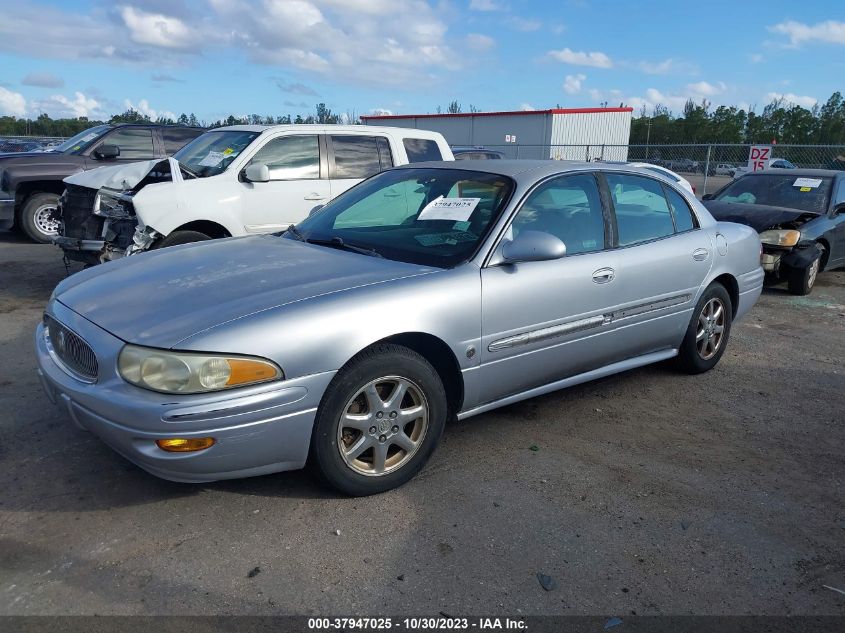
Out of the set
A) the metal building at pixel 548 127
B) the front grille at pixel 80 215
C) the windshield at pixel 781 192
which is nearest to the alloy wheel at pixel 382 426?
the front grille at pixel 80 215

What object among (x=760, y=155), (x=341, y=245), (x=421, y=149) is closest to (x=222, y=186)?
(x=421, y=149)

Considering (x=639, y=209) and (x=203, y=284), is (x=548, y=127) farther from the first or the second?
(x=203, y=284)

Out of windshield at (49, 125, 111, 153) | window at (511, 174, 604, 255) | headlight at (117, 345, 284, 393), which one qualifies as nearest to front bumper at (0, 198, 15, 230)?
windshield at (49, 125, 111, 153)

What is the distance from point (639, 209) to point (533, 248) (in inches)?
54.5

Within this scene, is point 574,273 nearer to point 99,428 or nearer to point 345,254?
point 345,254

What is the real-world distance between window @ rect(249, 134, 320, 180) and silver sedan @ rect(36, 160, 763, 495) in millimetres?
2784

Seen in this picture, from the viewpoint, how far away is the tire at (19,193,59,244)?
34.0ft

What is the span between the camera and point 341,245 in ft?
12.7

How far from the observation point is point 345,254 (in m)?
3.69

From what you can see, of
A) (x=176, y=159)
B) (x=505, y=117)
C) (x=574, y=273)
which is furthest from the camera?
(x=505, y=117)

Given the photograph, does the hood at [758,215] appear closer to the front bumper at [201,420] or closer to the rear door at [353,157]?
the rear door at [353,157]

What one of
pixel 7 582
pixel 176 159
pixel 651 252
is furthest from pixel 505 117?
pixel 7 582

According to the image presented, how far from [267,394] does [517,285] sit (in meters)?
1.46

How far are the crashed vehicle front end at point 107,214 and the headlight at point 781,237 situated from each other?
22.2 ft
